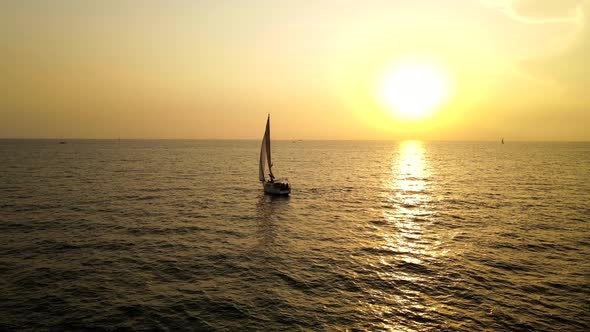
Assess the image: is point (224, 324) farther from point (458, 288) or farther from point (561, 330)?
point (561, 330)

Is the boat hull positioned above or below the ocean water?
above

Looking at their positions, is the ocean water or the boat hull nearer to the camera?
the ocean water

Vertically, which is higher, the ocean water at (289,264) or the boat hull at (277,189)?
the boat hull at (277,189)

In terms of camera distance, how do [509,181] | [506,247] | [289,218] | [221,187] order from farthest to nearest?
[509,181] → [221,187] → [289,218] → [506,247]

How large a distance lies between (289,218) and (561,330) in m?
30.0

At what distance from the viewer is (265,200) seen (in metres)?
55.9

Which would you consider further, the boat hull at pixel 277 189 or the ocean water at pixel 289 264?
the boat hull at pixel 277 189

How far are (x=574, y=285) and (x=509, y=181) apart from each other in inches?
2554

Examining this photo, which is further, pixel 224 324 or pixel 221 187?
pixel 221 187

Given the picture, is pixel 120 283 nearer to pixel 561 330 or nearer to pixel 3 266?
pixel 3 266

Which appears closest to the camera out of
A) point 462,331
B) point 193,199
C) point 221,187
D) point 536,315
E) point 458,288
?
point 462,331

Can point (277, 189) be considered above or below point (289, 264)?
above

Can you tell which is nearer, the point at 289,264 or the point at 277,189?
the point at 289,264

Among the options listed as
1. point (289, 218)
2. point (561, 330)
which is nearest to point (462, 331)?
point (561, 330)
